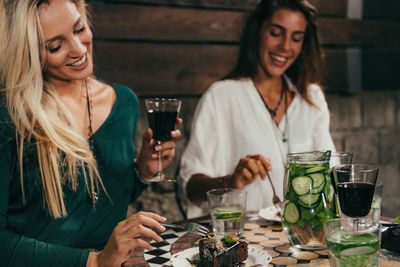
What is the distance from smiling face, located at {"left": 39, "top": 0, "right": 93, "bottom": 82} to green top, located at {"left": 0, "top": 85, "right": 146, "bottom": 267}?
27 cm

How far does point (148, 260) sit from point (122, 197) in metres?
0.68

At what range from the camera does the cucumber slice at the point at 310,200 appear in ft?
4.57

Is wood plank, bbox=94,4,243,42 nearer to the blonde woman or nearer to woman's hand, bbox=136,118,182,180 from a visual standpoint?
the blonde woman

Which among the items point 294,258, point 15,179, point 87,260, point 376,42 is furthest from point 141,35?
point 376,42

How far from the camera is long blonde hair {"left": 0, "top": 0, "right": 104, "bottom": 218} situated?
1656 millimetres

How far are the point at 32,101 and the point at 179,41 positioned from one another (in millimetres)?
1515

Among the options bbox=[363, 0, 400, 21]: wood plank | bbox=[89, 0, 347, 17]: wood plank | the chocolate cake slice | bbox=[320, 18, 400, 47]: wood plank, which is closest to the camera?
the chocolate cake slice

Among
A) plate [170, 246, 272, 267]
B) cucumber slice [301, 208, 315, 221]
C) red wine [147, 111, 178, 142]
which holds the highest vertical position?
red wine [147, 111, 178, 142]

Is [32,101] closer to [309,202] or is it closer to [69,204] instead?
[69,204]

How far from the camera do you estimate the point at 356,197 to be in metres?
1.27

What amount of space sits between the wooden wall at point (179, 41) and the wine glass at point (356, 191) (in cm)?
170

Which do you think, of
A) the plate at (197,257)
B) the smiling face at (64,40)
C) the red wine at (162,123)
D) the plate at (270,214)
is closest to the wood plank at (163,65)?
the smiling face at (64,40)

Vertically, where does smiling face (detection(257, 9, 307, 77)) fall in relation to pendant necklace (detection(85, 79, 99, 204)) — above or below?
above

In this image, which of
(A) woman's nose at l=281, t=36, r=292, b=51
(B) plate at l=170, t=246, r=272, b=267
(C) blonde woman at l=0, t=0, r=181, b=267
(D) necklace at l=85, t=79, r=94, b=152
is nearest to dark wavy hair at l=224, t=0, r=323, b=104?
(A) woman's nose at l=281, t=36, r=292, b=51
